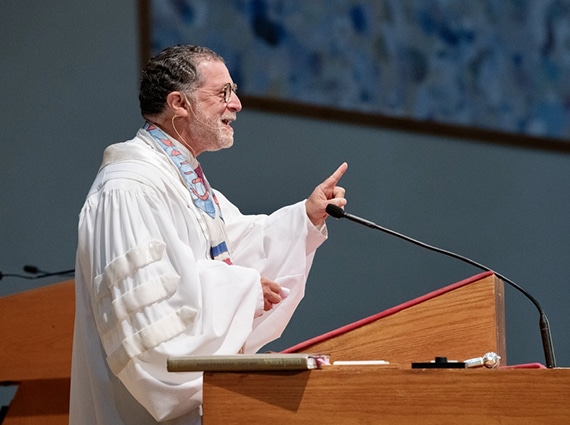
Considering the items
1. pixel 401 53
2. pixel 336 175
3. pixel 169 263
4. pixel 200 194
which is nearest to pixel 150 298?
pixel 169 263

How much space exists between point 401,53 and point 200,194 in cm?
332

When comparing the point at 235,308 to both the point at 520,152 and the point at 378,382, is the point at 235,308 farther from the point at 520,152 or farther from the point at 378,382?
the point at 520,152

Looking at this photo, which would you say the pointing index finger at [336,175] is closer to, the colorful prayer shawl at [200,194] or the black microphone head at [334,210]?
the black microphone head at [334,210]

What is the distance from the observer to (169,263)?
2.66m

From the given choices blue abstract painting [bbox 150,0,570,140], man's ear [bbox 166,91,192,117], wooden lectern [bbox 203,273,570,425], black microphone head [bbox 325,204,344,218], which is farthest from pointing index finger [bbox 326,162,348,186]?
blue abstract painting [bbox 150,0,570,140]

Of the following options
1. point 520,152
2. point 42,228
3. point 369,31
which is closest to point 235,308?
point 42,228

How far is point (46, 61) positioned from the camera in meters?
5.09

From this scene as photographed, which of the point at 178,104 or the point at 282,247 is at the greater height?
the point at 178,104

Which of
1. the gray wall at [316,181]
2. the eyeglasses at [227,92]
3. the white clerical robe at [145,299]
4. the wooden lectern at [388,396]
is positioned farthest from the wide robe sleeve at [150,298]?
the gray wall at [316,181]

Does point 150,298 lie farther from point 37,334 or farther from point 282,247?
point 37,334

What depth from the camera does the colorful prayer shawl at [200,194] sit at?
10.3ft

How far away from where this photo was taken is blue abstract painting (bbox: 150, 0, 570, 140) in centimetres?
562

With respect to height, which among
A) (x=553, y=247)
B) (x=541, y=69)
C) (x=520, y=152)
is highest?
(x=541, y=69)

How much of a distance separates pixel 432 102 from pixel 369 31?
1.90ft
